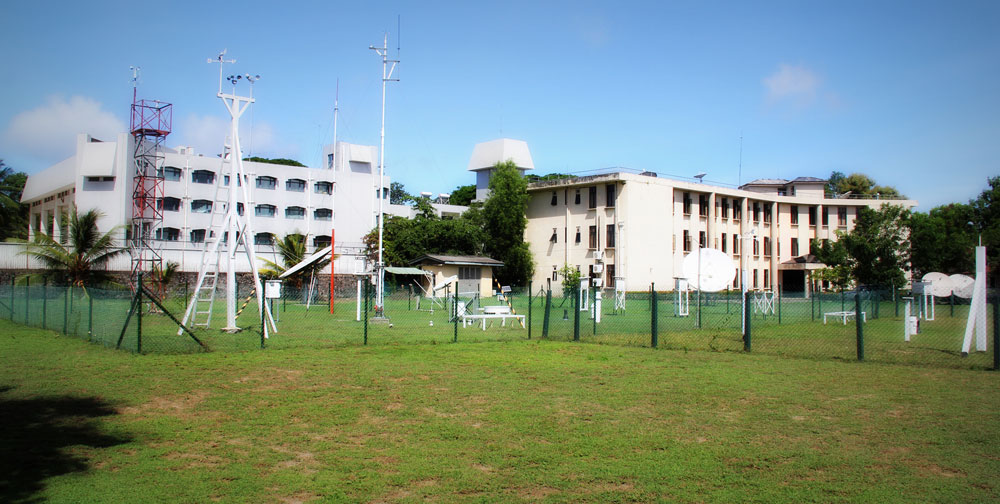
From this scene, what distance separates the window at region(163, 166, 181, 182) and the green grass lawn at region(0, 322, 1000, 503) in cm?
4676

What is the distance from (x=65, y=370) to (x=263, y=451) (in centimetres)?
760

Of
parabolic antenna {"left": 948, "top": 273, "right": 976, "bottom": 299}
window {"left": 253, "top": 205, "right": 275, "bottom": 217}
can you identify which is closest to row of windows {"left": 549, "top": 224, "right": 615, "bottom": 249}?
parabolic antenna {"left": 948, "top": 273, "right": 976, "bottom": 299}

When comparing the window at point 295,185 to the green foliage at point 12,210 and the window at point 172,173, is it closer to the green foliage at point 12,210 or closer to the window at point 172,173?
the window at point 172,173

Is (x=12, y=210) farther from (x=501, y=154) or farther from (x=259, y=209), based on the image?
(x=501, y=154)

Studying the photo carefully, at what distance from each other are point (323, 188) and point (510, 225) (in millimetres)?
20227

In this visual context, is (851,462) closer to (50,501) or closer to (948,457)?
(948,457)

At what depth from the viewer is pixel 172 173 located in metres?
58.1

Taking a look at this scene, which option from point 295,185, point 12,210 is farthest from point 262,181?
point 12,210

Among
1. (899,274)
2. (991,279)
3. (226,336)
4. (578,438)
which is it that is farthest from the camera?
(991,279)

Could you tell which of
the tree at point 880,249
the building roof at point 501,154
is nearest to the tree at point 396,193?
the building roof at point 501,154

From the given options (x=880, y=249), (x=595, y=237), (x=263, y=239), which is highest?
(x=263, y=239)

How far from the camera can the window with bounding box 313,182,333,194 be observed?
6581 centimetres

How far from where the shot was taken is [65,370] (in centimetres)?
1314

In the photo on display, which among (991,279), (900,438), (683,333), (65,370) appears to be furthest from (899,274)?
(65,370)
